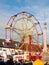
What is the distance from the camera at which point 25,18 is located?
4162 centimetres

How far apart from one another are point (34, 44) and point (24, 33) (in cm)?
367

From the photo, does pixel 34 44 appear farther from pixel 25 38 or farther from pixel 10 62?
pixel 10 62

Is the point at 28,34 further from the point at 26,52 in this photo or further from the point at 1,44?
the point at 1,44

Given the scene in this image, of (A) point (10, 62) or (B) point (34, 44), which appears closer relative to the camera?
(A) point (10, 62)

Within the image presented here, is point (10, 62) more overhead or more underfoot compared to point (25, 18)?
more underfoot

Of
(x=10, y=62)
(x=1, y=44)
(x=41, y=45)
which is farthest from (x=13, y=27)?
(x=10, y=62)

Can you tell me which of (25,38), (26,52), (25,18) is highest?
(25,18)

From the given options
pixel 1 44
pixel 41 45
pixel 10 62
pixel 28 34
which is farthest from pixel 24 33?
pixel 10 62

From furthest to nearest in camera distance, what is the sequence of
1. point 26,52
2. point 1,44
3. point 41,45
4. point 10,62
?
point 1,44
point 41,45
point 26,52
point 10,62

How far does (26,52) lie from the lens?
1608 inches

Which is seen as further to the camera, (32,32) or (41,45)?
(41,45)

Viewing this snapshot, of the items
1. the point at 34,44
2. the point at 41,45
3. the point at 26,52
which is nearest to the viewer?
the point at 26,52

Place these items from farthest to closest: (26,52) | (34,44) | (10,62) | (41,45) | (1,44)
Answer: (1,44) → (41,45) → (34,44) → (26,52) → (10,62)

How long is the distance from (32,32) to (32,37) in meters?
1.02
